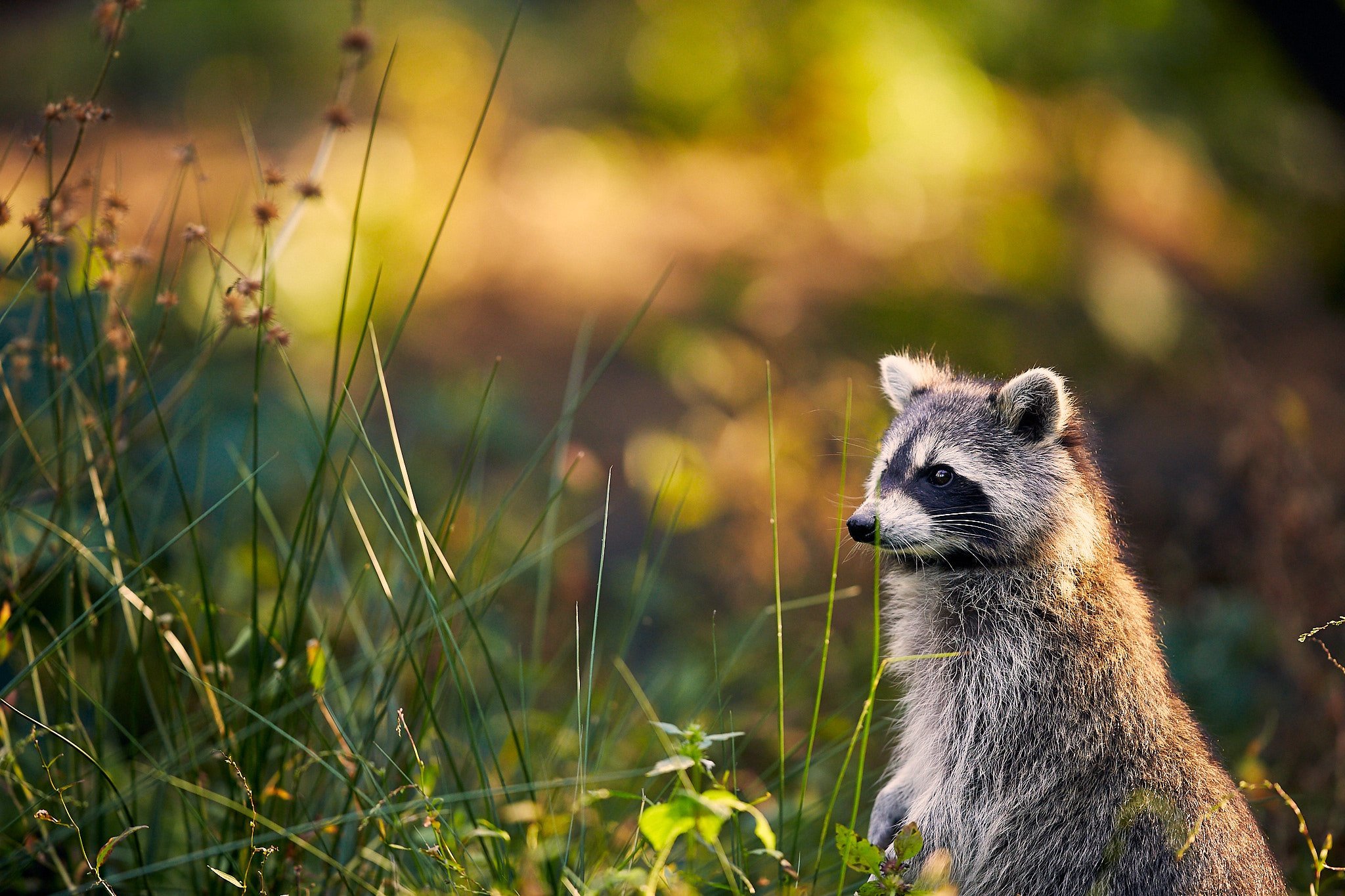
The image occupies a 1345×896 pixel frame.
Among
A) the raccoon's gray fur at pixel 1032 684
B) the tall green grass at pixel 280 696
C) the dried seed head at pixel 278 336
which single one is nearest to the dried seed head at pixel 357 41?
the tall green grass at pixel 280 696

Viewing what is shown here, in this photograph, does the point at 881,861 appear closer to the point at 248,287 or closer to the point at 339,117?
the point at 248,287

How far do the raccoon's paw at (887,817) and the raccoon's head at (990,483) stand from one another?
0.70 meters

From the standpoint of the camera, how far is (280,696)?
3.17 metres

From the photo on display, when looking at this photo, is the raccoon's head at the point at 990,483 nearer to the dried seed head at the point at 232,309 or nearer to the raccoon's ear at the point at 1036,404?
the raccoon's ear at the point at 1036,404

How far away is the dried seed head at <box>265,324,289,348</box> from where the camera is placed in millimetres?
2502

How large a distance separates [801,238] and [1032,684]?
5687 mm

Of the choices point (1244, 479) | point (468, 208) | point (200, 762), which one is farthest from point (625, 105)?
point (200, 762)

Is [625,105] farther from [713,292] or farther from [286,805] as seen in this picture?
[286,805]

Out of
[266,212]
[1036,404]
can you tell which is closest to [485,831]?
[266,212]

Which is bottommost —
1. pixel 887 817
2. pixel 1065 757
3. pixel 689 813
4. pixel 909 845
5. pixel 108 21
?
pixel 887 817

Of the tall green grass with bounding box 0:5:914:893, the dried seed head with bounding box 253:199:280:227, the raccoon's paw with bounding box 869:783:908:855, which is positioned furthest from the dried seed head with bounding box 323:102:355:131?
the raccoon's paw with bounding box 869:783:908:855

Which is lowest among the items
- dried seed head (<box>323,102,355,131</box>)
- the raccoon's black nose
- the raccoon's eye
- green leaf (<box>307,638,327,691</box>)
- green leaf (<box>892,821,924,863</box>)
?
green leaf (<box>307,638,327,691</box>)

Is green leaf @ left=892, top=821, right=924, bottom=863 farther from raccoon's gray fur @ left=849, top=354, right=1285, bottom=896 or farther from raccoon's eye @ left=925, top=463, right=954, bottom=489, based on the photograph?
raccoon's eye @ left=925, top=463, right=954, bottom=489

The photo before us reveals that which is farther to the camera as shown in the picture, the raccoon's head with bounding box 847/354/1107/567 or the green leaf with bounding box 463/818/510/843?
the raccoon's head with bounding box 847/354/1107/567
